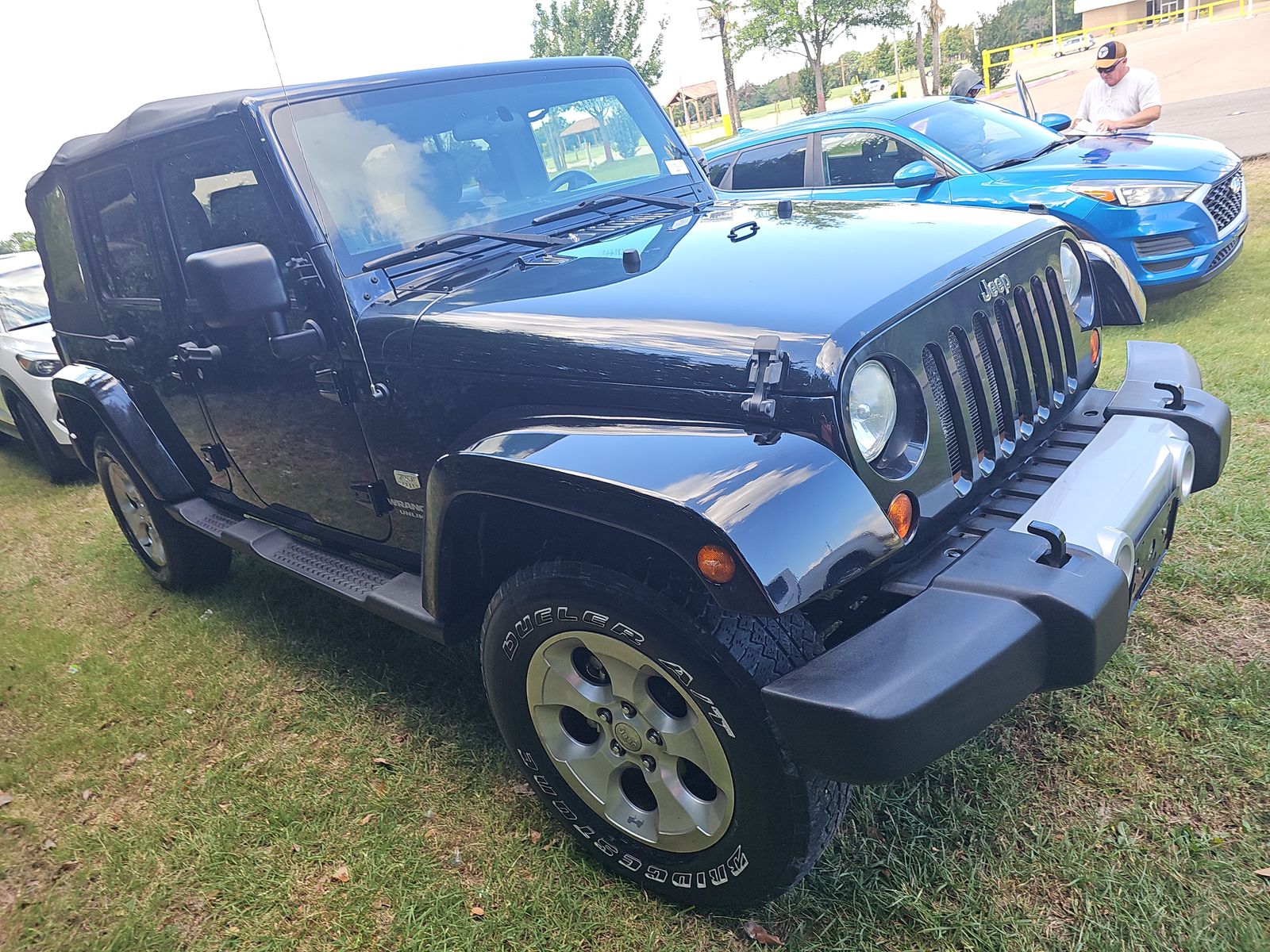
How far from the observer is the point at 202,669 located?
3.88 meters

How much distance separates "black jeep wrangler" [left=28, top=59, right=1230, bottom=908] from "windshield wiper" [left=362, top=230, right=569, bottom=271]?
0.4 inches

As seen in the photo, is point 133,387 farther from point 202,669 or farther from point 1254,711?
point 1254,711

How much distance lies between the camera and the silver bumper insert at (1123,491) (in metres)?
2.01

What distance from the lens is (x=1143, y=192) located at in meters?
5.95

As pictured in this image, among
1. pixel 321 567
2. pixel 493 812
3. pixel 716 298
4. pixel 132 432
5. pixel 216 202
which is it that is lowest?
pixel 493 812

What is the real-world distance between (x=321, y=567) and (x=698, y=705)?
1706 mm

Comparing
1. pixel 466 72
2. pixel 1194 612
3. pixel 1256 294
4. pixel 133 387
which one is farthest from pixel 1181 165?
pixel 133 387

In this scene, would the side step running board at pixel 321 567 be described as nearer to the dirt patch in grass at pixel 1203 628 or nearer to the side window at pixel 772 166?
the dirt patch in grass at pixel 1203 628

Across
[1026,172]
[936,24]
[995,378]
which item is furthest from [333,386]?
[936,24]

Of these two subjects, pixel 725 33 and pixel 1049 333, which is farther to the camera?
pixel 725 33

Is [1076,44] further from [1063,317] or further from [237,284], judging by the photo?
[237,284]

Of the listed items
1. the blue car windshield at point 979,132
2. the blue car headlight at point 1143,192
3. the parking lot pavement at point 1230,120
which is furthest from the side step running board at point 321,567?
the parking lot pavement at point 1230,120

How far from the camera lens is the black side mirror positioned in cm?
233

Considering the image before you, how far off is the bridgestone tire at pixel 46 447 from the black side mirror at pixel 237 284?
5.42 metres
